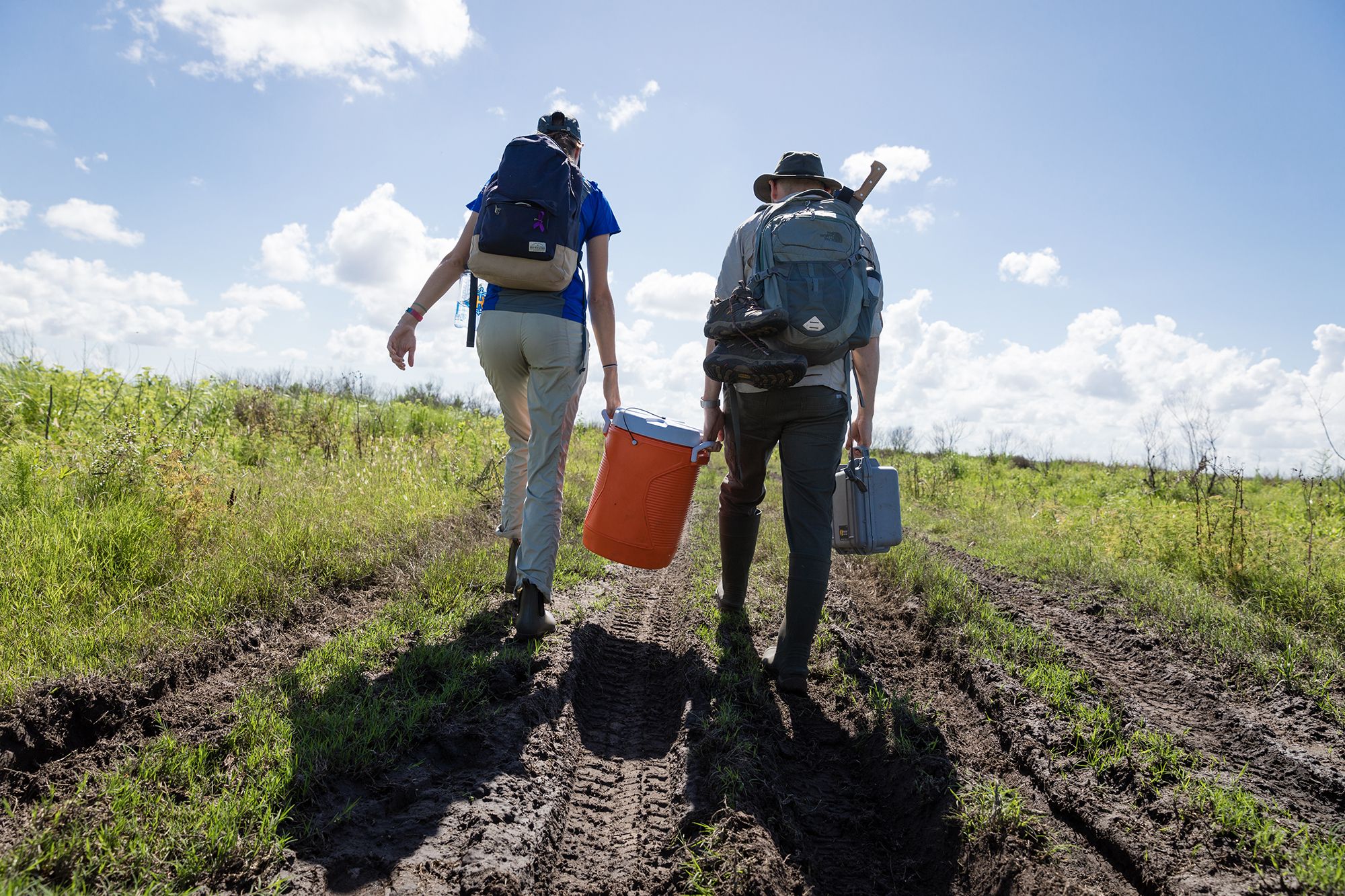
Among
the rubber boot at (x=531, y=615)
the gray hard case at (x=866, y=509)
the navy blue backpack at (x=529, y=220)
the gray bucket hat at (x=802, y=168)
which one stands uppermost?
the gray bucket hat at (x=802, y=168)

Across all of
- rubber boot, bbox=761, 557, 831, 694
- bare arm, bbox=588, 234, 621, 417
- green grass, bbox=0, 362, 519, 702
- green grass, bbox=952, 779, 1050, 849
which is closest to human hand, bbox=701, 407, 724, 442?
bare arm, bbox=588, 234, 621, 417

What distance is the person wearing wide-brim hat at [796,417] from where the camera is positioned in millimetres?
3391

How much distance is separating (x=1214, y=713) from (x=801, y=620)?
1927 mm

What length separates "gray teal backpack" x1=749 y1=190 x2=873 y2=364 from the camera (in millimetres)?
3250

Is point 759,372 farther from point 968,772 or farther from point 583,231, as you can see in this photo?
point 968,772

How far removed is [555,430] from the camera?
3.68 meters

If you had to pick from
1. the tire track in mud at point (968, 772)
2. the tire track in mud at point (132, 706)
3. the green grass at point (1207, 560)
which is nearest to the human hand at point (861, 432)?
the tire track in mud at point (968, 772)

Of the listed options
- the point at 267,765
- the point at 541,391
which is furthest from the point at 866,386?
the point at 267,765

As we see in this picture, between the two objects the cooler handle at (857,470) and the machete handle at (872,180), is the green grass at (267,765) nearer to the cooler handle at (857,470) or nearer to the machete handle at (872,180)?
the cooler handle at (857,470)

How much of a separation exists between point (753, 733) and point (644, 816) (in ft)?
2.15

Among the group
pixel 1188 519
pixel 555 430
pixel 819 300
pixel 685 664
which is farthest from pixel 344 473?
pixel 1188 519

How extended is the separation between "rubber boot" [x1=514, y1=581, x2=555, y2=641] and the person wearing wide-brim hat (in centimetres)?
115

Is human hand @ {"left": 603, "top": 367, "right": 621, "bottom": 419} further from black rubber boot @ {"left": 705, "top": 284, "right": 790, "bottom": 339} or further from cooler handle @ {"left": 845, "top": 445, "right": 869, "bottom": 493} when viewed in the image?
cooler handle @ {"left": 845, "top": 445, "right": 869, "bottom": 493}

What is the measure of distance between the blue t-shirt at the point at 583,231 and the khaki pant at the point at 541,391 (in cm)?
7
